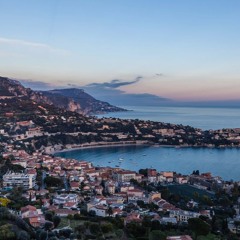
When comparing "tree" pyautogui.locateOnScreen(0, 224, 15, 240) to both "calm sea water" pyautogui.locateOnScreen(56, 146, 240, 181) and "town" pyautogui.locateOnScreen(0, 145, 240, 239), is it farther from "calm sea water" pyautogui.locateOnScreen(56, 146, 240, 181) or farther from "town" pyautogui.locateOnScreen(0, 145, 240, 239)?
"calm sea water" pyautogui.locateOnScreen(56, 146, 240, 181)

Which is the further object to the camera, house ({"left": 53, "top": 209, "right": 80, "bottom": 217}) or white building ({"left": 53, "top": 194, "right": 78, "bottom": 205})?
white building ({"left": 53, "top": 194, "right": 78, "bottom": 205})

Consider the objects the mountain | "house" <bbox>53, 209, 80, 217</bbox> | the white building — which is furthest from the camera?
the mountain

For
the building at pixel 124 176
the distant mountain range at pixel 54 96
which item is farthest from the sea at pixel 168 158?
the distant mountain range at pixel 54 96

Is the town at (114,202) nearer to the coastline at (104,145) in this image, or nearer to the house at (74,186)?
the house at (74,186)

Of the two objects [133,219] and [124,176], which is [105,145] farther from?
[133,219]

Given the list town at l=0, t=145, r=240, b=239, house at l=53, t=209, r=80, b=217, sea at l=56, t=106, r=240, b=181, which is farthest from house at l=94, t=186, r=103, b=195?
sea at l=56, t=106, r=240, b=181

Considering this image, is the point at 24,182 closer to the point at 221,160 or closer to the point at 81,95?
the point at 221,160
